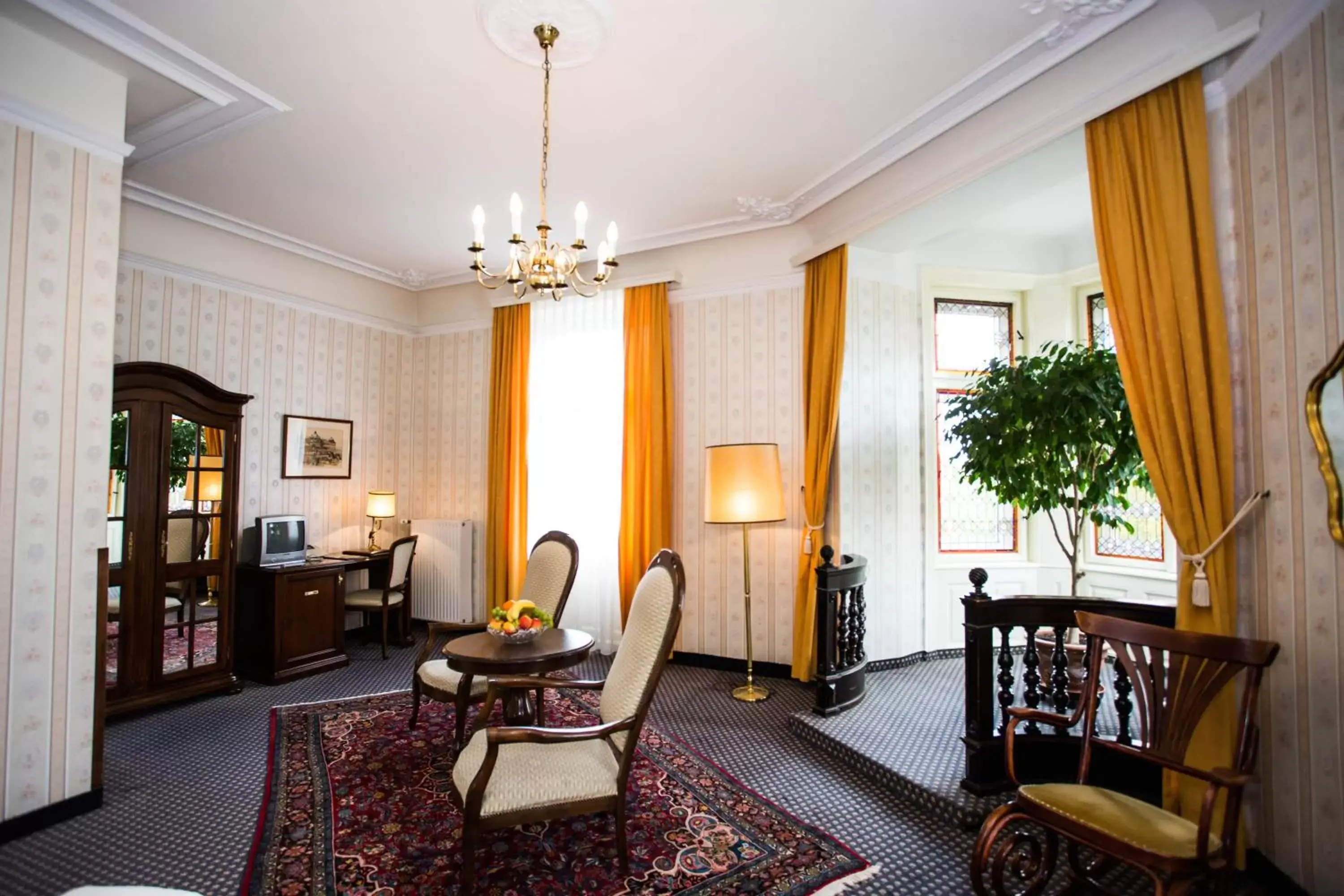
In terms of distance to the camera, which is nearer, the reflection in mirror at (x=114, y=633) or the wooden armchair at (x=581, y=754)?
the wooden armchair at (x=581, y=754)

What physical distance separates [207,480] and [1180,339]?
18.2 ft

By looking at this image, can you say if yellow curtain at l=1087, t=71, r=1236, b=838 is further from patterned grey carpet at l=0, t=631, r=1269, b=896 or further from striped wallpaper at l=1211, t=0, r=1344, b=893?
patterned grey carpet at l=0, t=631, r=1269, b=896

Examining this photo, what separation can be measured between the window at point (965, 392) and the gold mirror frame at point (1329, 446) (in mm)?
3080

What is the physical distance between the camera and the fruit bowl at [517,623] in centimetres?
320

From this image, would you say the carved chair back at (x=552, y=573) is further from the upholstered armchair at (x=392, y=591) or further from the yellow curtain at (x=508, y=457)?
the upholstered armchair at (x=392, y=591)

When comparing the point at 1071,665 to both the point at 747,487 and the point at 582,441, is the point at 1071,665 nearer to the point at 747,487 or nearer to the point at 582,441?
the point at 747,487

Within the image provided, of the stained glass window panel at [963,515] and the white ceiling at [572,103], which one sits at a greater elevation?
the white ceiling at [572,103]

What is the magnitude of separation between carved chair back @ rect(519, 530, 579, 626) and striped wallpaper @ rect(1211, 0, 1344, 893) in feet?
10.3

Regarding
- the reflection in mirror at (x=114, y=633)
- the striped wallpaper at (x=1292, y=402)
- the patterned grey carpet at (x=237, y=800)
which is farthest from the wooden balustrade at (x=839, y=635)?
the reflection in mirror at (x=114, y=633)

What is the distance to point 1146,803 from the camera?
2.24 meters

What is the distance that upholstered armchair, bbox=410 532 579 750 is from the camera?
3424 millimetres

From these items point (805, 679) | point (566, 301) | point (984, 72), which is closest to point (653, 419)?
point (566, 301)

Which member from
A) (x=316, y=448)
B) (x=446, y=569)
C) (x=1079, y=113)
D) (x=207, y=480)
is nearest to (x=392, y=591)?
(x=446, y=569)

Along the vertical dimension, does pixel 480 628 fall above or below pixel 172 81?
below
